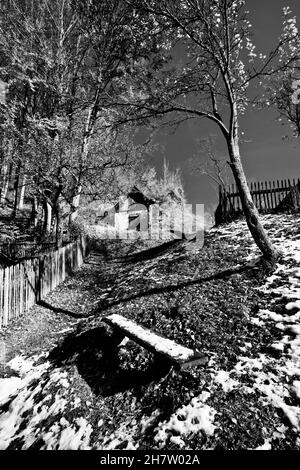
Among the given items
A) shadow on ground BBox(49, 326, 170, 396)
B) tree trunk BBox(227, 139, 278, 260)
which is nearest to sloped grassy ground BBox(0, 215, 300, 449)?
shadow on ground BBox(49, 326, 170, 396)

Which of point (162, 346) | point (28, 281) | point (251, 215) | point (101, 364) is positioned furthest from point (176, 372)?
point (28, 281)

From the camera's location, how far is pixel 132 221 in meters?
30.0

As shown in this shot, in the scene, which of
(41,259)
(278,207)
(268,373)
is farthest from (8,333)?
(278,207)

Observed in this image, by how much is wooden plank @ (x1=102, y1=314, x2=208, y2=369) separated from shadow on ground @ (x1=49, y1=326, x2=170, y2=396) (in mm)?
285

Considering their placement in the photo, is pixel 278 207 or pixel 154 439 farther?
pixel 278 207

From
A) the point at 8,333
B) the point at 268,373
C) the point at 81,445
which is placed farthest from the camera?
the point at 8,333

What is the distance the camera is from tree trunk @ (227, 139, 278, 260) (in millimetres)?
6812

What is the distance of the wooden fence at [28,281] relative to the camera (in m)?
6.63

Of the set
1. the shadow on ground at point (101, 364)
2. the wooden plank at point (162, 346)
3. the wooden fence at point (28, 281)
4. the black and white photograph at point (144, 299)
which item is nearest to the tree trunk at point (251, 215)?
the black and white photograph at point (144, 299)

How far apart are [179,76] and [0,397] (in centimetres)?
836

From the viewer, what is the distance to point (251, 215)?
6.86 metres

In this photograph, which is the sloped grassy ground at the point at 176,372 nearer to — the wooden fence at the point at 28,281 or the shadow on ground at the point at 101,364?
the shadow on ground at the point at 101,364

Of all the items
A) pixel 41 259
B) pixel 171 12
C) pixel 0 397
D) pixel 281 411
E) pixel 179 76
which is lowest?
pixel 0 397

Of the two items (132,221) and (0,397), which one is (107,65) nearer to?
(0,397)
